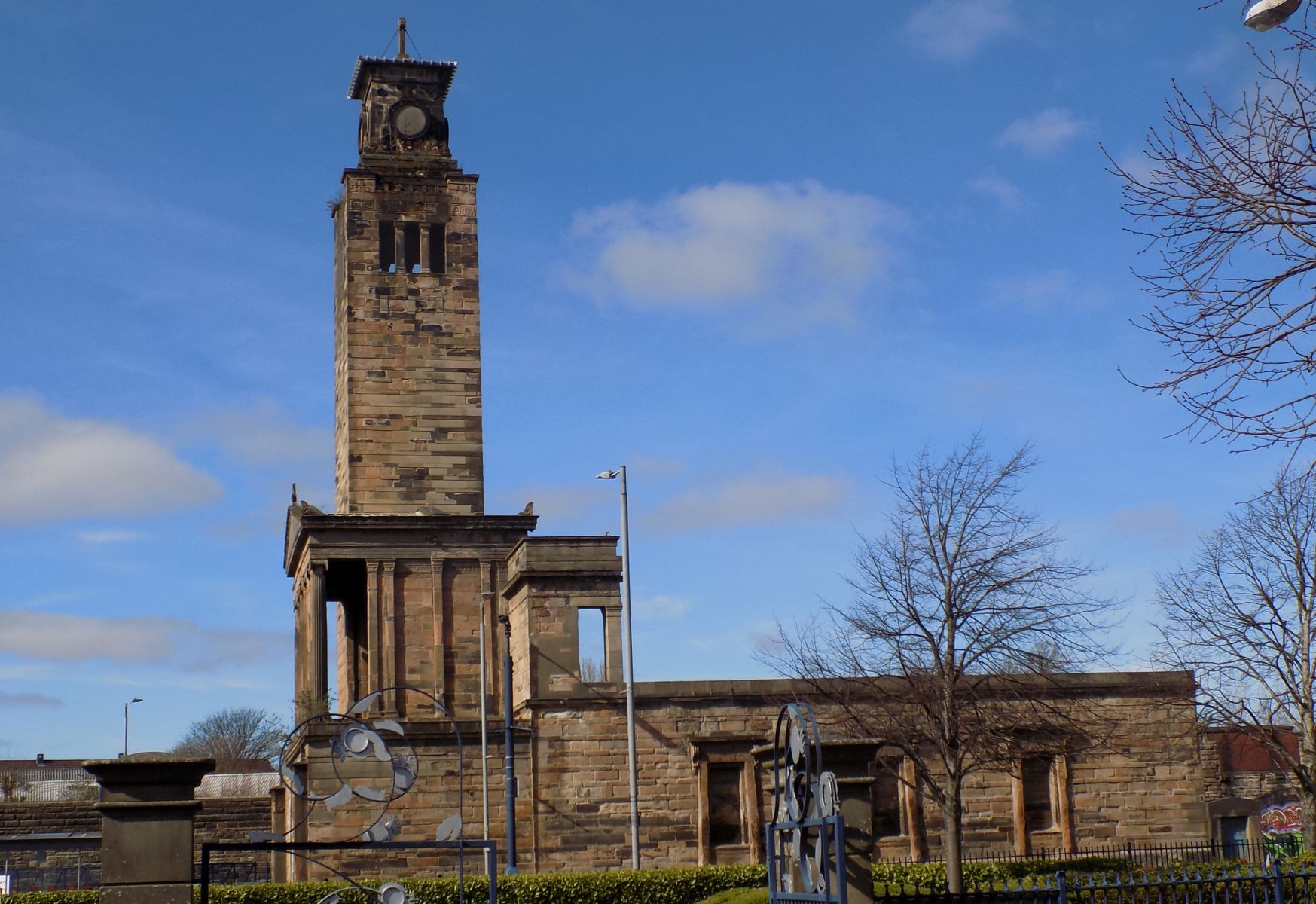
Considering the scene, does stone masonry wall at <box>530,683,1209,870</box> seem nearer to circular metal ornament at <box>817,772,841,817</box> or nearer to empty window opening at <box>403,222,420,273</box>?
empty window opening at <box>403,222,420,273</box>

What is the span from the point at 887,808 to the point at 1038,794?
12.2 ft

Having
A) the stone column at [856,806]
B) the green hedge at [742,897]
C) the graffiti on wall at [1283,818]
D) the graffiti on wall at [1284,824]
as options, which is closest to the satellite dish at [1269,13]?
the stone column at [856,806]

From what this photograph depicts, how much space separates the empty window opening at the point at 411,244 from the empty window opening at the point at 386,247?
0.36 m

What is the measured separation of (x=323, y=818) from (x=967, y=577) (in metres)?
15.7

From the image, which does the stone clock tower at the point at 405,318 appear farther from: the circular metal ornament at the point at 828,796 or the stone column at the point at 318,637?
the circular metal ornament at the point at 828,796

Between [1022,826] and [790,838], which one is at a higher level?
[790,838]

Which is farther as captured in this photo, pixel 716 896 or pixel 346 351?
pixel 346 351

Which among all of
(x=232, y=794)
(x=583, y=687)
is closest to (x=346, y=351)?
(x=583, y=687)

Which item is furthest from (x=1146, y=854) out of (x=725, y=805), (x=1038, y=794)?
(x=725, y=805)

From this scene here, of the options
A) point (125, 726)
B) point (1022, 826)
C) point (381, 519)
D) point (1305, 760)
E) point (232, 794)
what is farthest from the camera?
point (125, 726)

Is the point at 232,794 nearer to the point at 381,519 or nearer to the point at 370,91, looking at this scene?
the point at 381,519

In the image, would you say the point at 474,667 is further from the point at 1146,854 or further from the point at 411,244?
the point at 1146,854

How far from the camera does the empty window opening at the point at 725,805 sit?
33.9m

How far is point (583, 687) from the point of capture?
34.0 m
